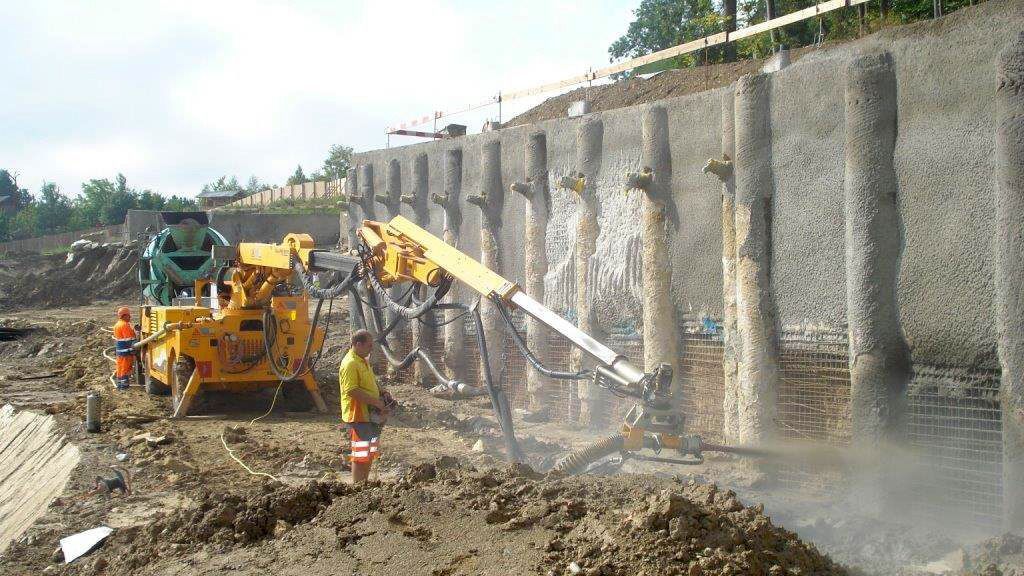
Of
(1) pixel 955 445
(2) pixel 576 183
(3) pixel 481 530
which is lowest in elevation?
(3) pixel 481 530

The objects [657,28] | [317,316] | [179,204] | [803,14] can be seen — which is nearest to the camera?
[317,316]

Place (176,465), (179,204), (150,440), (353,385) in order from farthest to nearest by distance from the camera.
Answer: (179,204)
(150,440)
(176,465)
(353,385)

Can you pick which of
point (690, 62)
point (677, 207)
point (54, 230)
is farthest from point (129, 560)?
point (54, 230)

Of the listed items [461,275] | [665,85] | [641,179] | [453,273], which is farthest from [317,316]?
[665,85]

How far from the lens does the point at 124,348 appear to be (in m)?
14.1

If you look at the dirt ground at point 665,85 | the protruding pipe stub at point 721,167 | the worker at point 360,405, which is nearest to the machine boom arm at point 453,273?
the worker at point 360,405

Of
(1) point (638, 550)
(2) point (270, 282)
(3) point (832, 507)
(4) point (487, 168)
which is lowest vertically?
(3) point (832, 507)

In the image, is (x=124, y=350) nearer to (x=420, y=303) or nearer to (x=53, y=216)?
(x=420, y=303)

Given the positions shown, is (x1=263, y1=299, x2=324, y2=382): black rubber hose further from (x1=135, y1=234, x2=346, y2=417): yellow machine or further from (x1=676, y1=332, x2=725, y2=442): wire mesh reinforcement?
(x1=676, y1=332, x2=725, y2=442): wire mesh reinforcement

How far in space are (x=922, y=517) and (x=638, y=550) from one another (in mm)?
3573

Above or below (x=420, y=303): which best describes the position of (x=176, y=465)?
below

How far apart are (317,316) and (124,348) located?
547 centimetres

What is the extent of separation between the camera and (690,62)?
21.7 metres

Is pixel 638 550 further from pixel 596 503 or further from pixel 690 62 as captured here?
pixel 690 62
